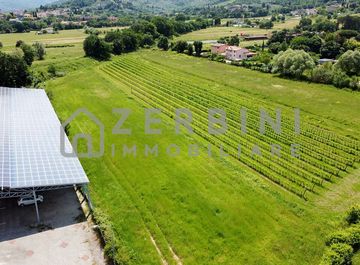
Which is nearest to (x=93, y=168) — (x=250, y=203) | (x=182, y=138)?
(x=182, y=138)

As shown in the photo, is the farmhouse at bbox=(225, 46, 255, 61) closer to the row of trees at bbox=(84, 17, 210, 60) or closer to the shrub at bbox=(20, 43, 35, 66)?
the row of trees at bbox=(84, 17, 210, 60)

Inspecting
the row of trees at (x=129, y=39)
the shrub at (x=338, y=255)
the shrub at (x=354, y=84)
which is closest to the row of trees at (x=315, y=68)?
the shrub at (x=354, y=84)

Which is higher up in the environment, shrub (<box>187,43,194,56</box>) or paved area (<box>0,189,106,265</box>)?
shrub (<box>187,43,194,56</box>)

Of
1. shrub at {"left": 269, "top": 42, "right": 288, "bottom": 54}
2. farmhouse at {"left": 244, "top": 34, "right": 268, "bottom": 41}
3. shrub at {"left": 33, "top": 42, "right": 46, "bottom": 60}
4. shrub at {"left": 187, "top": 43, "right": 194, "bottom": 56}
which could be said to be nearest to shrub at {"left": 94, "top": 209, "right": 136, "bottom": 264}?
shrub at {"left": 33, "top": 42, "right": 46, "bottom": 60}

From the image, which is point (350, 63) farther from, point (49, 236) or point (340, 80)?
point (49, 236)

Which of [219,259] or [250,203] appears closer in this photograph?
[219,259]

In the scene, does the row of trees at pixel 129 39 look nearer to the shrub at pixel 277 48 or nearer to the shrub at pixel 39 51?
the shrub at pixel 39 51

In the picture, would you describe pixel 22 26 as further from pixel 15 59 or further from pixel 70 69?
pixel 15 59
